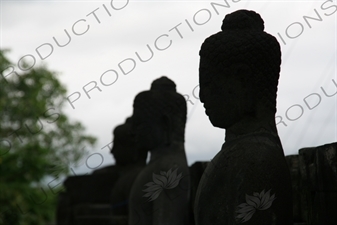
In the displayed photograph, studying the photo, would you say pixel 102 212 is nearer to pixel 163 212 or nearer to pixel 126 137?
pixel 126 137

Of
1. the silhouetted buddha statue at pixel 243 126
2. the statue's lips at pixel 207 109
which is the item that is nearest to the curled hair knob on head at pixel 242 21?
the silhouetted buddha statue at pixel 243 126

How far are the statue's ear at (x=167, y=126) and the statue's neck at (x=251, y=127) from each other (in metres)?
2.19

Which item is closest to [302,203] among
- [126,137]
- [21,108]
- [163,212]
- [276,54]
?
[276,54]

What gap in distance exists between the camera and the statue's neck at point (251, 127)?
13.6ft

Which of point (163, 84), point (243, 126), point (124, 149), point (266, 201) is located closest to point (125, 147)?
point (124, 149)

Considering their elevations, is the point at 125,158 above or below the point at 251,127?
above

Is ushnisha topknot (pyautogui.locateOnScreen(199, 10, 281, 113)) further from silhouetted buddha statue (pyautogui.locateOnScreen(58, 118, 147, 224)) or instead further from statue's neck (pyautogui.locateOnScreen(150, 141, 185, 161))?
silhouetted buddha statue (pyautogui.locateOnScreen(58, 118, 147, 224))

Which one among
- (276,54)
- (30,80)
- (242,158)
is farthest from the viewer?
(30,80)

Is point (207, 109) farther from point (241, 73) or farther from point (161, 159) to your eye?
point (161, 159)

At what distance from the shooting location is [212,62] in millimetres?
4234

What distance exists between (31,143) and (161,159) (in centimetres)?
1795

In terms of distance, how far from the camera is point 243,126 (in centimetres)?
419

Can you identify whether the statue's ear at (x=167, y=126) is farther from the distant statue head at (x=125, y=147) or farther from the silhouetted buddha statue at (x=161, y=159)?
the distant statue head at (x=125, y=147)

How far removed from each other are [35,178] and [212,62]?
19.5 meters
